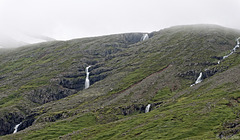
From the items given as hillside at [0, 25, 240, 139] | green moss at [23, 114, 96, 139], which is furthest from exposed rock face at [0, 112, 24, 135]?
green moss at [23, 114, 96, 139]

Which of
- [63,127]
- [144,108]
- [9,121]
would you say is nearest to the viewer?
[63,127]

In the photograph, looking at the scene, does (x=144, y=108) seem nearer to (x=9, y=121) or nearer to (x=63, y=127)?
(x=63, y=127)

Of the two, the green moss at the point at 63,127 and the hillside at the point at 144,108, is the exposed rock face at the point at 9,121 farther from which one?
the green moss at the point at 63,127

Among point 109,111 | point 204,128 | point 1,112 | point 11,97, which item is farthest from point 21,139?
point 11,97

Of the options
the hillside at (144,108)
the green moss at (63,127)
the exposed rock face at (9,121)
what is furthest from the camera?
the exposed rock face at (9,121)

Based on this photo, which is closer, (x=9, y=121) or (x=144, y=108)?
(x=144, y=108)

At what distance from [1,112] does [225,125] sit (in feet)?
449

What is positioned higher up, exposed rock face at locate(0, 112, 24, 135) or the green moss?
the green moss

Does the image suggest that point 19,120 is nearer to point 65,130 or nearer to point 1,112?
point 1,112

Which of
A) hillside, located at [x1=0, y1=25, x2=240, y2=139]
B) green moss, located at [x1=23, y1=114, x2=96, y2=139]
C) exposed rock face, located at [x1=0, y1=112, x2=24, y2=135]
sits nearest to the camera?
hillside, located at [x1=0, y1=25, x2=240, y2=139]

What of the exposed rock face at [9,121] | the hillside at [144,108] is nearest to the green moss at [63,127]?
the hillside at [144,108]

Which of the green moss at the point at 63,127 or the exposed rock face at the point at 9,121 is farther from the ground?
the green moss at the point at 63,127

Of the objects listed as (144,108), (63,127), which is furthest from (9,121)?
(144,108)

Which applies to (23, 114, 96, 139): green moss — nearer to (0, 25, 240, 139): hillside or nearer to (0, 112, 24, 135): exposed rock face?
(0, 25, 240, 139): hillside
